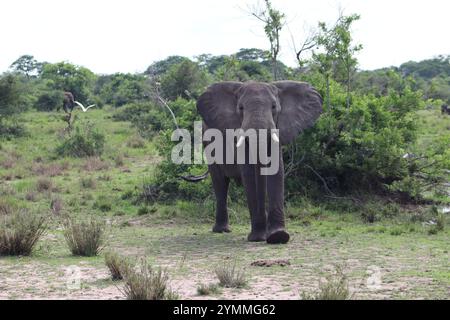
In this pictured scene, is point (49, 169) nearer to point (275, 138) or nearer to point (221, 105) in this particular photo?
point (221, 105)

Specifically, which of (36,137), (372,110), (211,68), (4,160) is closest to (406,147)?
(372,110)

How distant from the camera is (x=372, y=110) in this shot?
46.1 ft

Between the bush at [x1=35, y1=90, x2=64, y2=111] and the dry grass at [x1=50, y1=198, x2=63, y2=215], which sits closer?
the dry grass at [x1=50, y1=198, x2=63, y2=215]

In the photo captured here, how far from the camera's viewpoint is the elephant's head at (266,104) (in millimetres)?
9922

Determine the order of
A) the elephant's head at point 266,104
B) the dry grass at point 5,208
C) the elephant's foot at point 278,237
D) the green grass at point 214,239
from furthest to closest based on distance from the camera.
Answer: the dry grass at point 5,208 → the elephant's head at point 266,104 → the elephant's foot at point 278,237 → the green grass at point 214,239

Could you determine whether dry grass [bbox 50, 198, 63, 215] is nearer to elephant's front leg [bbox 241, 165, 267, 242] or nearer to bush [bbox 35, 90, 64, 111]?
elephant's front leg [bbox 241, 165, 267, 242]

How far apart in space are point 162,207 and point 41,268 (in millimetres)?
5609

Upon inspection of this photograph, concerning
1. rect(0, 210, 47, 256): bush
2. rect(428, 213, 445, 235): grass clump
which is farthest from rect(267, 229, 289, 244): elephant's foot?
rect(0, 210, 47, 256): bush

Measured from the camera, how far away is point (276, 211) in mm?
9734

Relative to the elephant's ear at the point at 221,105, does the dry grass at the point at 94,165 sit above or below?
below

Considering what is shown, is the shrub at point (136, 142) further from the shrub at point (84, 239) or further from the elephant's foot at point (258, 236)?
the shrub at point (84, 239)

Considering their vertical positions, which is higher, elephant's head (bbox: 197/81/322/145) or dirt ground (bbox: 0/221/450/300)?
elephant's head (bbox: 197/81/322/145)

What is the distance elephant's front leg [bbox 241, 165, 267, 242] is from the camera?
9.95m

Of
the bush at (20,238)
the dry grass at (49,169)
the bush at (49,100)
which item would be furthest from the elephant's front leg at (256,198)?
the bush at (49,100)
